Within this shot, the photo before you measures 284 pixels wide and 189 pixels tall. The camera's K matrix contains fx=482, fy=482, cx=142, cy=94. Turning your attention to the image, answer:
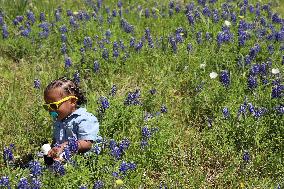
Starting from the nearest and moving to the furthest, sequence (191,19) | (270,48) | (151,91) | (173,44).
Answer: (151,91) < (270,48) < (173,44) < (191,19)

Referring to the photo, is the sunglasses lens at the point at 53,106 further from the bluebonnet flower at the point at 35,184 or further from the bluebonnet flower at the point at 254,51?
the bluebonnet flower at the point at 254,51

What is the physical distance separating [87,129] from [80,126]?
0.23 feet

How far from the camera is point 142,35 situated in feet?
23.7

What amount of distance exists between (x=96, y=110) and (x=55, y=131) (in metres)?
0.52

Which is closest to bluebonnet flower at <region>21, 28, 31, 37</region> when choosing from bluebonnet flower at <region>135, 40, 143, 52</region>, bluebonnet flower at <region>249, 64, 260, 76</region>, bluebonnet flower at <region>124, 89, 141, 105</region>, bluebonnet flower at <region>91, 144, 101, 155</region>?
bluebonnet flower at <region>135, 40, 143, 52</region>

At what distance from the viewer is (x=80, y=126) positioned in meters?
4.45

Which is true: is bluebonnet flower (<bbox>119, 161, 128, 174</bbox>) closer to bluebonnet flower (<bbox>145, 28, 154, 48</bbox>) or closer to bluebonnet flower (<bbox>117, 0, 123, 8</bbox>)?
bluebonnet flower (<bbox>145, 28, 154, 48</bbox>)

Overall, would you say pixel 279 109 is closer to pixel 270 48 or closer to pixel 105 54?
pixel 270 48

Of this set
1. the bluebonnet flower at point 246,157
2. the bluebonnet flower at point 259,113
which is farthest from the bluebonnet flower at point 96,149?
the bluebonnet flower at point 259,113

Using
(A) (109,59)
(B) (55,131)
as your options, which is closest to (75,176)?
(B) (55,131)

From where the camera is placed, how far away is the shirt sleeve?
444cm

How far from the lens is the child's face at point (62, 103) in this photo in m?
4.34

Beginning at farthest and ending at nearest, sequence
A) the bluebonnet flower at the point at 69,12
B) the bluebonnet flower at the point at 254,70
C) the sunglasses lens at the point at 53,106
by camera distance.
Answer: the bluebonnet flower at the point at 69,12
the bluebonnet flower at the point at 254,70
the sunglasses lens at the point at 53,106

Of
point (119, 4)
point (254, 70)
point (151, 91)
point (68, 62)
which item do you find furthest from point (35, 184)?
point (119, 4)
